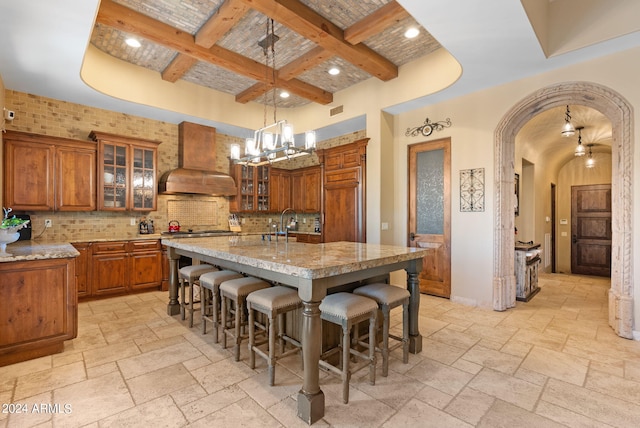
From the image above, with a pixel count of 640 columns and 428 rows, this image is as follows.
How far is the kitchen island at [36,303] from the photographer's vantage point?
2629 mm

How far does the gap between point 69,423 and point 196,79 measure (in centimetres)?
512

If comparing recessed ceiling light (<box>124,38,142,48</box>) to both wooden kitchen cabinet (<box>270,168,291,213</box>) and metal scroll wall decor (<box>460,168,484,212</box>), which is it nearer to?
wooden kitchen cabinet (<box>270,168,291,213</box>)

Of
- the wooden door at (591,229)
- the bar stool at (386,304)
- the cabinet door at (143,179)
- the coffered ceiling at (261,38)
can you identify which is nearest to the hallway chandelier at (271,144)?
the coffered ceiling at (261,38)

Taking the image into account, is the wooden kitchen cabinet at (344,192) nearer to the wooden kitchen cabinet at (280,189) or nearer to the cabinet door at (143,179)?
the wooden kitchen cabinet at (280,189)

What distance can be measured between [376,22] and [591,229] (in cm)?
745

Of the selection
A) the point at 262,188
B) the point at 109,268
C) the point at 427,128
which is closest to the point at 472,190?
the point at 427,128

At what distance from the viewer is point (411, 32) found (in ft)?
12.5

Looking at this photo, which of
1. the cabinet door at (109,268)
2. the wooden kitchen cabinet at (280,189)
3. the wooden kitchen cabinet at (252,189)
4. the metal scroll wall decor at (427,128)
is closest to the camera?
the cabinet door at (109,268)

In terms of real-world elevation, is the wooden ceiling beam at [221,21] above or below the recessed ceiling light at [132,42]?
below

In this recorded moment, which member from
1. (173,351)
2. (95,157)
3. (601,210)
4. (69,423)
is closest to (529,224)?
(601,210)

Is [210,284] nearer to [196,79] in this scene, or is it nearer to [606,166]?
[196,79]

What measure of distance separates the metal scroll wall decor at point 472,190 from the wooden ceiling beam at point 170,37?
Answer: 11.3ft

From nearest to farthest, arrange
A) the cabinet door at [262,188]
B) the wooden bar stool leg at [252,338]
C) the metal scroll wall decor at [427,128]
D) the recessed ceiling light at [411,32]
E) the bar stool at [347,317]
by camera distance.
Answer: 1. the bar stool at [347,317]
2. the wooden bar stool leg at [252,338]
3. the recessed ceiling light at [411,32]
4. the metal scroll wall decor at [427,128]
5. the cabinet door at [262,188]

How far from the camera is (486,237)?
4.25m
